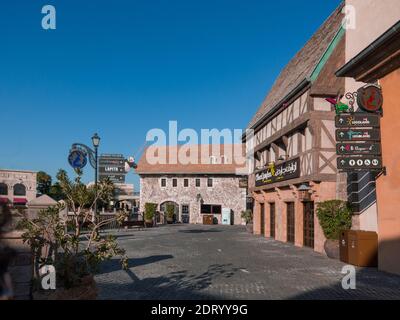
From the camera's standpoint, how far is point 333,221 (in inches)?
546

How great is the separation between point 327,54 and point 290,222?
331 inches

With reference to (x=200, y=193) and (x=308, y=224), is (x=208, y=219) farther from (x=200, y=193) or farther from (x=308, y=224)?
(x=308, y=224)

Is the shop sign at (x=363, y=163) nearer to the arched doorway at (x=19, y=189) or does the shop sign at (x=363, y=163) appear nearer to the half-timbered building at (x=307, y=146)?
the half-timbered building at (x=307, y=146)

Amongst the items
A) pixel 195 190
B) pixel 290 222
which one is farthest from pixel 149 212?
pixel 290 222

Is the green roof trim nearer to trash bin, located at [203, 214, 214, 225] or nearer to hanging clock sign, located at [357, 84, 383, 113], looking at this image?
hanging clock sign, located at [357, 84, 383, 113]

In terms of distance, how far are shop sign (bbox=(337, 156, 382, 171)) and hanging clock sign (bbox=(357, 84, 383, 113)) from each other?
136 cm

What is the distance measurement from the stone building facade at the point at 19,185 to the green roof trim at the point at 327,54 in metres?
57.6

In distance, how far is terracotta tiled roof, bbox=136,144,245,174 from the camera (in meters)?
41.6

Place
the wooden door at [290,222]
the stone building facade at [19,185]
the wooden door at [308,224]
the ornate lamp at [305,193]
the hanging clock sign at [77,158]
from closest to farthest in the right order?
the ornate lamp at [305,193] < the wooden door at [308,224] < the wooden door at [290,222] < the hanging clock sign at [77,158] < the stone building facade at [19,185]

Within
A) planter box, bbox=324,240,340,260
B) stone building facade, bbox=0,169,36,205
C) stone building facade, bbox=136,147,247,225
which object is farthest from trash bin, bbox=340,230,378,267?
stone building facade, bbox=0,169,36,205

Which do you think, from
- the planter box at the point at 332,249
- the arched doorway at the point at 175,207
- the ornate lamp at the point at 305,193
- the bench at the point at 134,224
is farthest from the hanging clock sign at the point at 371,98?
the arched doorway at the point at 175,207

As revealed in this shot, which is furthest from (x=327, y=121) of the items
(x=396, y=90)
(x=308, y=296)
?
(x=308, y=296)

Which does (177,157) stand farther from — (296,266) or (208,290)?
(208,290)

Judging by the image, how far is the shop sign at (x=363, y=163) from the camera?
34.3ft
